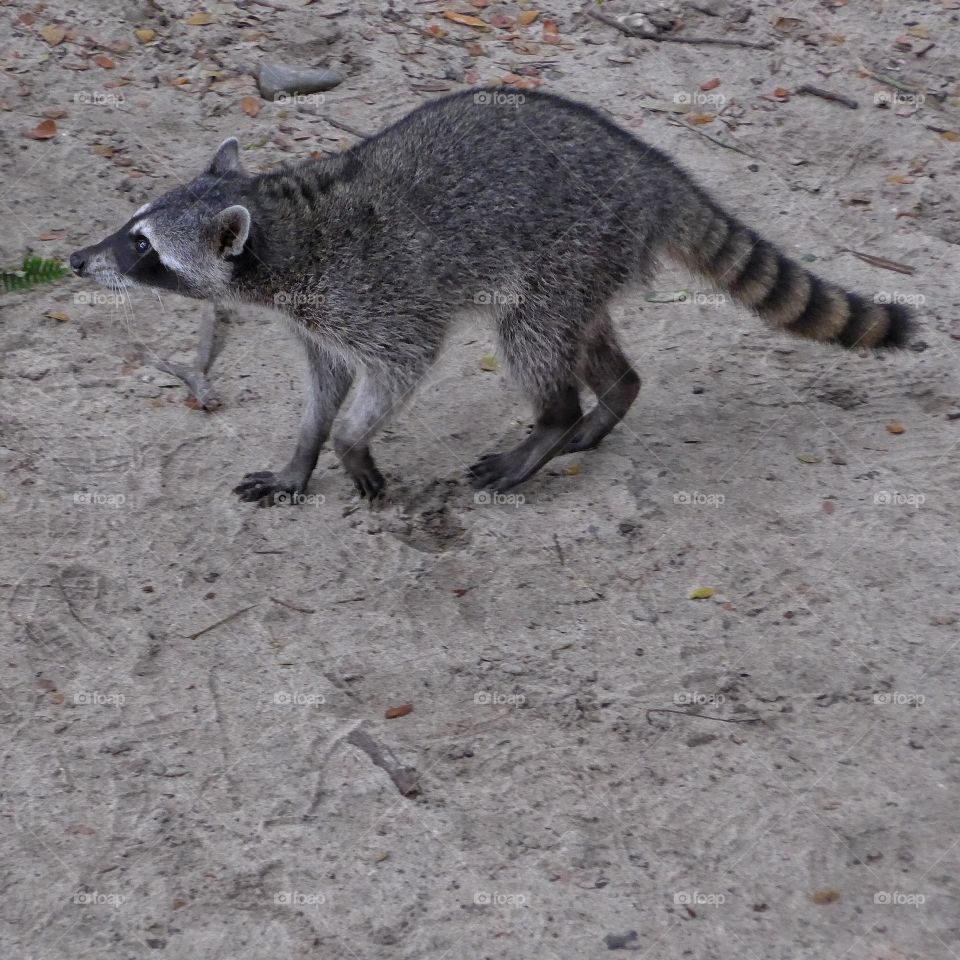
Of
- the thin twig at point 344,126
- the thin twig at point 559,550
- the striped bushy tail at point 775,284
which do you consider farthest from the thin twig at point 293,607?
the thin twig at point 344,126

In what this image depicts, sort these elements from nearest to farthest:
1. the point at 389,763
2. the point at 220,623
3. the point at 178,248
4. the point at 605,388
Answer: the point at 389,763 → the point at 220,623 → the point at 178,248 → the point at 605,388

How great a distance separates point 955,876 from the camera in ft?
12.2

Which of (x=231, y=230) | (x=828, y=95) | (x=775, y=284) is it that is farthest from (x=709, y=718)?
(x=828, y=95)

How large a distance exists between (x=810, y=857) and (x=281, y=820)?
165 cm

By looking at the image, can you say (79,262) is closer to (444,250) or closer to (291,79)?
(444,250)

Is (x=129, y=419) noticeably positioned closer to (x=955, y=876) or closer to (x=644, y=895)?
(x=644, y=895)

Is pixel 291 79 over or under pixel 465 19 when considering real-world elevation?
under

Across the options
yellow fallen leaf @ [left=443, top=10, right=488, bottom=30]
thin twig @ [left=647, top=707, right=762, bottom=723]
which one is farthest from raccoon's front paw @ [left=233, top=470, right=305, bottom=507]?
yellow fallen leaf @ [left=443, top=10, right=488, bottom=30]

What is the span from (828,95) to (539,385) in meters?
3.61

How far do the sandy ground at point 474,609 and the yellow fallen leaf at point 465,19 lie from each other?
78 cm

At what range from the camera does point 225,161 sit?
568 centimetres

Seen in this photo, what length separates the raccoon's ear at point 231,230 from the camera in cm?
518

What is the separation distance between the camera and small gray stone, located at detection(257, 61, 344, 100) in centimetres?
765

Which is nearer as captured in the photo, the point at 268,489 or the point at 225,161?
the point at 268,489
